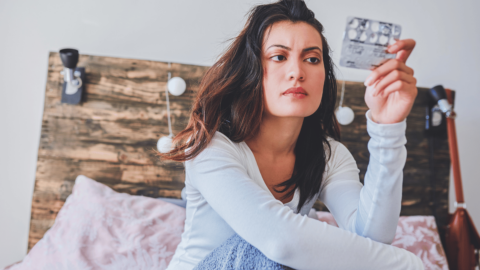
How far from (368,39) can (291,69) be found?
0.25 m

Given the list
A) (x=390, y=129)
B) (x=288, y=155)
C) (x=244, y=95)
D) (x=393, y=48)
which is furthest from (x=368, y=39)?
(x=288, y=155)

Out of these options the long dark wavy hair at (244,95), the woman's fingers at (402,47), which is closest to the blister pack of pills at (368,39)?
the woman's fingers at (402,47)

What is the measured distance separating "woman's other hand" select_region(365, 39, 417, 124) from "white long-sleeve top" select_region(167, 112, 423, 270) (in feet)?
0.11

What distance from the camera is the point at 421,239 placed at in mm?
1601

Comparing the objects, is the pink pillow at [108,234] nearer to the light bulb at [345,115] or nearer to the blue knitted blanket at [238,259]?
the blue knitted blanket at [238,259]

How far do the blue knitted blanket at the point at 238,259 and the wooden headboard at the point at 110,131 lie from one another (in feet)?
3.08

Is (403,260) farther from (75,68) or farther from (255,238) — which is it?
(75,68)

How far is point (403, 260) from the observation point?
811 millimetres

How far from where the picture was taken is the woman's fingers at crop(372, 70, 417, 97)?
2.51ft

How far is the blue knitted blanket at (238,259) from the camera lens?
79 centimetres

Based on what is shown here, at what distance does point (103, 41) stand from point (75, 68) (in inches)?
8.4

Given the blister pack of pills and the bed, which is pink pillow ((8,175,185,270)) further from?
the blister pack of pills

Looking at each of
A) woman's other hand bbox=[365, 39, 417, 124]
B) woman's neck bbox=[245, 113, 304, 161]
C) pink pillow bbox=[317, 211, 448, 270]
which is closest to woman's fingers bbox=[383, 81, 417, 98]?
woman's other hand bbox=[365, 39, 417, 124]

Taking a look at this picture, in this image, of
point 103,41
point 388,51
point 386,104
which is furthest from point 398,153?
point 103,41
